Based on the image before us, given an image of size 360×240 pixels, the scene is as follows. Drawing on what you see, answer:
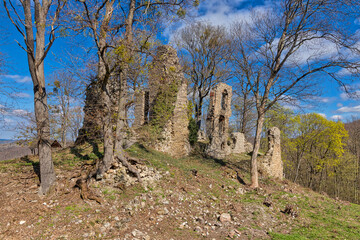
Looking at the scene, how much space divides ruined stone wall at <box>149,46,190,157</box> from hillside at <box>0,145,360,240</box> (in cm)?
455

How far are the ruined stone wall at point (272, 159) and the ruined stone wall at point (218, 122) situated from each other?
3082mm

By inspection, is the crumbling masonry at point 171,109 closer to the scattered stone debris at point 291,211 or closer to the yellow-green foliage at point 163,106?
the yellow-green foliage at point 163,106

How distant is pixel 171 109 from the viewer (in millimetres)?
13234

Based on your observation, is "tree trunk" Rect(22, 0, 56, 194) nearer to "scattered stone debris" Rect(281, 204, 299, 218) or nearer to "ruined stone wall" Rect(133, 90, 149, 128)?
"scattered stone debris" Rect(281, 204, 299, 218)

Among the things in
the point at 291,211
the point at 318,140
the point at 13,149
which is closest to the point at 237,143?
the point at 318,140

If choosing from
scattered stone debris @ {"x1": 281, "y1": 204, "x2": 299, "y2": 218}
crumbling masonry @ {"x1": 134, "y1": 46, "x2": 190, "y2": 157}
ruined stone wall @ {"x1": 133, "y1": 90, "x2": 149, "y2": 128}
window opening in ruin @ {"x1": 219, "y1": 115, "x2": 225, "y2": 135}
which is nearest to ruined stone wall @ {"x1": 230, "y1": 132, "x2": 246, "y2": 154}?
window opening in ruin @ {"x1": 219, "y1": 115, "x2": 225, "y2": 135}

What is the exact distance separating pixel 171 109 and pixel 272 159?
8156 millimetres

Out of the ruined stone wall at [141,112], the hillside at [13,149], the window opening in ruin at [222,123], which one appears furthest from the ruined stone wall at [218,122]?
the hillside at [13,149]

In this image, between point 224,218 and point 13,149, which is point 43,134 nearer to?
point 224,218

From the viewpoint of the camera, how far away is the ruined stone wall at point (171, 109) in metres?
13.1

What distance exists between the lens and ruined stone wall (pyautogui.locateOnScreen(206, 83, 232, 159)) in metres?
14.8

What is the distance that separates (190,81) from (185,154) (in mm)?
9453

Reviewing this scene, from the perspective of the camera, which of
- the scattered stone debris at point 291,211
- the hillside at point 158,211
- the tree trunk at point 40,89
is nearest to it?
the hillside at point 158,211

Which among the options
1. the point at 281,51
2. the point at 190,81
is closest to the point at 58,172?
the point at 281,51
